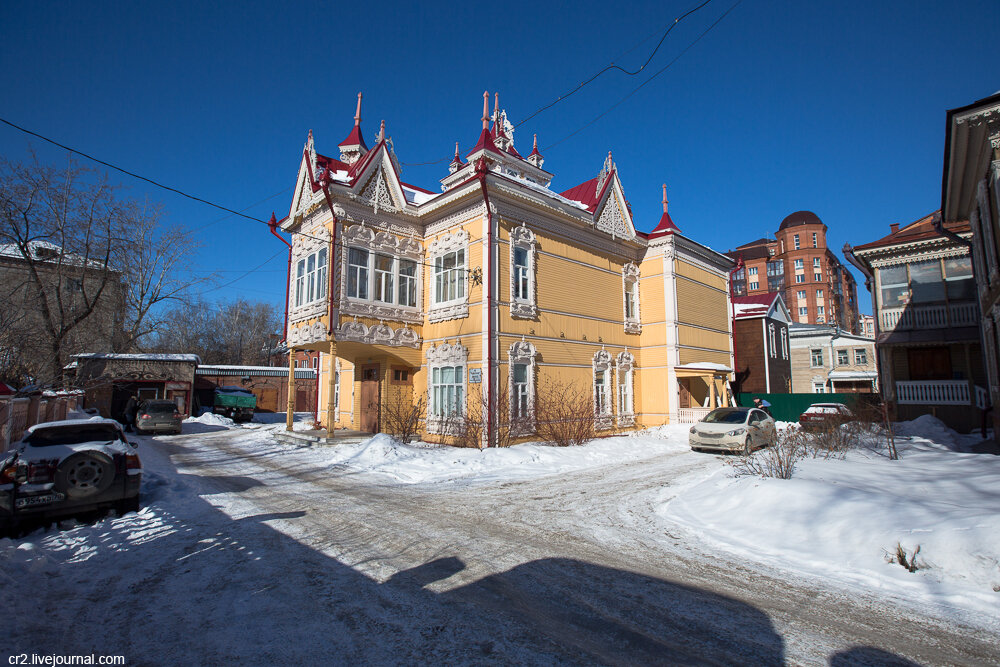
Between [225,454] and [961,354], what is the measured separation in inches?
1166

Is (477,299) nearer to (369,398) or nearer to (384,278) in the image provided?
(384,278)

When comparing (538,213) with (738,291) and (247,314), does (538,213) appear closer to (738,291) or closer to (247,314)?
(247,314)

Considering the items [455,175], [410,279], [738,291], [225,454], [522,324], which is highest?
[738,291]

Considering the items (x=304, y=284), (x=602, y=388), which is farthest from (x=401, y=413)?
(x=602, y=388)

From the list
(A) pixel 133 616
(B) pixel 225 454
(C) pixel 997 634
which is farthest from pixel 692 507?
(B) pixel 225 454

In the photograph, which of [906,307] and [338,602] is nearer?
[338,602]

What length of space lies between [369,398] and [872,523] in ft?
54.2

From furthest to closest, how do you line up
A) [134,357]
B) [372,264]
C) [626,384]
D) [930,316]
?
[134,357], [626,384], [930,316], [372,264]

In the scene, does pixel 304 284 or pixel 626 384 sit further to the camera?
pixel 626 384

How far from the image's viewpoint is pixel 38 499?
6.84m

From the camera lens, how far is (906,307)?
873 inches

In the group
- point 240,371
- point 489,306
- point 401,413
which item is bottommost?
point 401,413

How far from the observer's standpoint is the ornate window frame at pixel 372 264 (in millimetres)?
16891

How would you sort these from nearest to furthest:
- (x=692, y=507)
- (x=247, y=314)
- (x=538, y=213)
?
(x=692, y=507), (x=538, y=213), (x=247, y=314)
